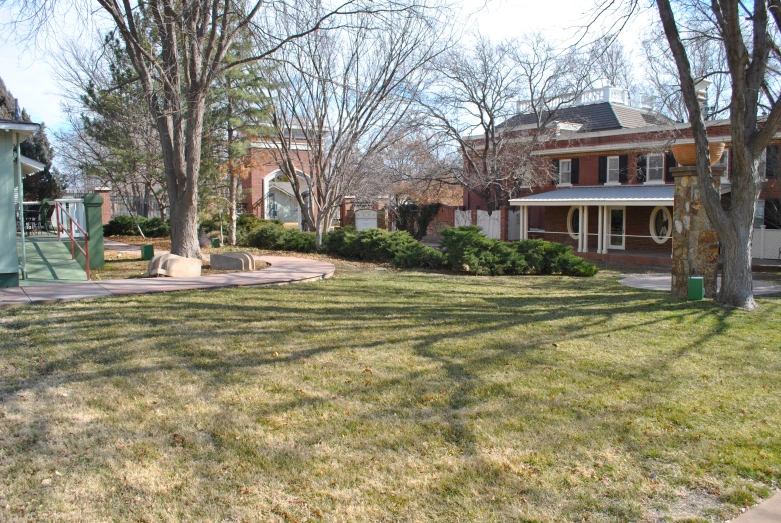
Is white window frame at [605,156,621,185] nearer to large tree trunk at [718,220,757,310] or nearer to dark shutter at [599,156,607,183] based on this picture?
dark shutter at [599,156,607,183]

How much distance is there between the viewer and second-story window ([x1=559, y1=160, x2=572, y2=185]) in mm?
29991

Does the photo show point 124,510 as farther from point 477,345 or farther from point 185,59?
point 185,59

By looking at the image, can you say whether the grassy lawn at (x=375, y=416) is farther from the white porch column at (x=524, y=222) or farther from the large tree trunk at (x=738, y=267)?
the white porch column at (x=524, y=222)

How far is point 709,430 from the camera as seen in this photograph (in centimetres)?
478

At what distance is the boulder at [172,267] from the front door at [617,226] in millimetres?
20241

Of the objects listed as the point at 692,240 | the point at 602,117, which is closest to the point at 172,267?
the point at 692,240

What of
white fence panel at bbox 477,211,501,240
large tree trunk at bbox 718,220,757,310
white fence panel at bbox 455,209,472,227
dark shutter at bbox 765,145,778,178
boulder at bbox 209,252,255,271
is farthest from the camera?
white fence panel at bbox 455,209,472,227

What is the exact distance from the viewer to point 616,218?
27.7m

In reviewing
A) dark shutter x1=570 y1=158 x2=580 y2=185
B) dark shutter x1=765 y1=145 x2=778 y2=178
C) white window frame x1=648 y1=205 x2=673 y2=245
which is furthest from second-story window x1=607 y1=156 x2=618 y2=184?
dark shutter x1=765 y1=145 x2=778 y2=178

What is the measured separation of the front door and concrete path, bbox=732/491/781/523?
24.6 m

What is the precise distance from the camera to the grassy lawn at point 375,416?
145 inches

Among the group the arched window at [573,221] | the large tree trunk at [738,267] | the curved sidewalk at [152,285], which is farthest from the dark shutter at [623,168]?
the curved sidewalk at [152,285]

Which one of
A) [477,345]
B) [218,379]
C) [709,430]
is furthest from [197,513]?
[477,345]

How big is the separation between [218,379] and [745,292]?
8582 mm
